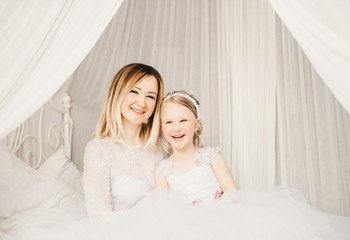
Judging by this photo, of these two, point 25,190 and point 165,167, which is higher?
point 165,167

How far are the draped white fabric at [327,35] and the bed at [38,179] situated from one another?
4.63ft

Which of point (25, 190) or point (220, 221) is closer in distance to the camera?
point (220, 221)

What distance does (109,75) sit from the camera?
2.36 meters

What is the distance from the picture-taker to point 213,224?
1.06 meters

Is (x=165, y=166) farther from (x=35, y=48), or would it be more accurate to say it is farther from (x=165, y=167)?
(x=35, y=48)

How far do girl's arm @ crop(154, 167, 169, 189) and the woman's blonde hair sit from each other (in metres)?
0.15

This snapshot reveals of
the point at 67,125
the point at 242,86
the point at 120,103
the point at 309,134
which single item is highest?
the point at 242,86

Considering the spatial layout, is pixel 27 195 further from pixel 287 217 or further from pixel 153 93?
pixel 287 217

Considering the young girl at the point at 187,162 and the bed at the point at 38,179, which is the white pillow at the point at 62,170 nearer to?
the bed at the point at 38,179

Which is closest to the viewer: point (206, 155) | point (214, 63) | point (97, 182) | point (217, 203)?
point (217, 203)

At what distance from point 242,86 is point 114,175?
899mm

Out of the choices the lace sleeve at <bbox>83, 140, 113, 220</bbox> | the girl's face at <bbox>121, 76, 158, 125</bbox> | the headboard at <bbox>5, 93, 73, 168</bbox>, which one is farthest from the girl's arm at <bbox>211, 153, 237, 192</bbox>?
the headboard at <bbox>5, 93, 73, 168</bbox>

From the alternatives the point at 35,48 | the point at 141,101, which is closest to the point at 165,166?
the point at 141,101

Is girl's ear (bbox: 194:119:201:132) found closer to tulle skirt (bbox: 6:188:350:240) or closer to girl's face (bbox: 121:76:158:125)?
girl's face (bbox: 121:76:158:125)
